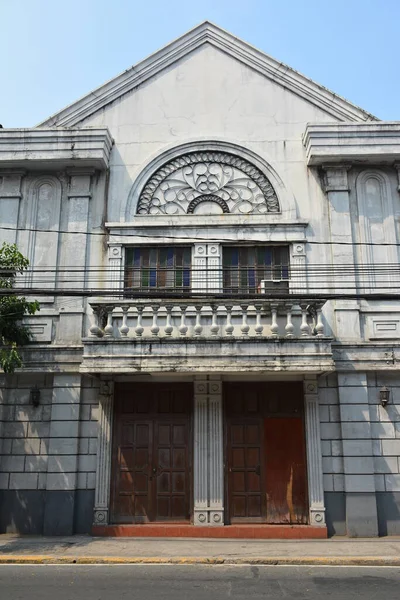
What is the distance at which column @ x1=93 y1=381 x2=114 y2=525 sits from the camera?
37.7 ft

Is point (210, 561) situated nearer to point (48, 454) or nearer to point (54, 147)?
point (48, 454)

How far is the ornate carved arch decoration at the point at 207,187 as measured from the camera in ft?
43.4

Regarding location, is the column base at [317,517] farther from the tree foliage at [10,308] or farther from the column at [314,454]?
the tree foliage at [10,308]

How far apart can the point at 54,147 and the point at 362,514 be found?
34.5 ft

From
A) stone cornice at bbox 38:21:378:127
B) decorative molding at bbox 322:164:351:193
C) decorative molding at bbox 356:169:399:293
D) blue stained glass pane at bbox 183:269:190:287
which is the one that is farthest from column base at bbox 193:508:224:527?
stone cornice at bbox 38:21:378:127

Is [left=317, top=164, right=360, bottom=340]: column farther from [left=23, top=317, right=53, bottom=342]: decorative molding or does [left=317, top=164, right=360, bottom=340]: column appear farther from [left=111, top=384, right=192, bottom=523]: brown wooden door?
[left=23, top=317, right=53, bottom=342]: decorative molding

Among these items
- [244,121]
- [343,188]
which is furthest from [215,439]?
[244,121]

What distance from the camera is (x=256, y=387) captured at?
40.1 feet

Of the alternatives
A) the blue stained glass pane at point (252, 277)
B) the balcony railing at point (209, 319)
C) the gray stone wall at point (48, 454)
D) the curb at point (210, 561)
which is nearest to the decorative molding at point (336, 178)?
the blue stained glass pane at point (252, 277)

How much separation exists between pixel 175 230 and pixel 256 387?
4.05 meters

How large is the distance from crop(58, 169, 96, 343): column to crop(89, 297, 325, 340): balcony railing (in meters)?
1.03

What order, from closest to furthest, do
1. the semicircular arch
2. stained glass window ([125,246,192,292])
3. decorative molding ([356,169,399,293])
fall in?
decorative molding ([356,169,399,293]), stained glass window ([125,246,192,292]), the semicircular arch

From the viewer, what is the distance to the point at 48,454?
38.4 ft

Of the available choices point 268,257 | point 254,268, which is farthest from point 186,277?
point 268,257
